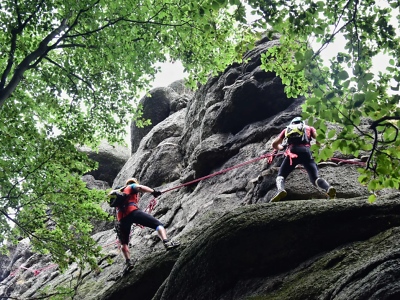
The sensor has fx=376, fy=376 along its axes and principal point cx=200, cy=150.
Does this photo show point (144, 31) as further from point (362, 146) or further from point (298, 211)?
point (362, 146)

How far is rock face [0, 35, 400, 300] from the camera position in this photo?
4.78 m

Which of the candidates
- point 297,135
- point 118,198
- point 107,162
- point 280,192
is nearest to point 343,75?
point 280,192

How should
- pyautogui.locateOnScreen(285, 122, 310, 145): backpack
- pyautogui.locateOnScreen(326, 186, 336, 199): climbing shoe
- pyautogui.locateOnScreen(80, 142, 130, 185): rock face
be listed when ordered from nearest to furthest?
pyautogui.locateOnScreen(326, 186, 336, 199): climbing shoe, pyautogui.locateOnScreen(285, 122, 310, 145): backpack, pyautogui.locateOnScreen(80, 142, 130, 185): rock face

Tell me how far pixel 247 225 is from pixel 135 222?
4.87 meters

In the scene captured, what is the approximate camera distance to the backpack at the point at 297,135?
30.6 ft

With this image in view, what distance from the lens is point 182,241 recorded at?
855 cm

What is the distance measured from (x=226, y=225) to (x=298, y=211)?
116 cm

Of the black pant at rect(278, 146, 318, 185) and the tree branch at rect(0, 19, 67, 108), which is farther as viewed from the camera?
the black pant at rect(278, 146, 318, 185)

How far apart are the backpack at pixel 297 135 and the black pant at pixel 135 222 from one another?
3.95 m

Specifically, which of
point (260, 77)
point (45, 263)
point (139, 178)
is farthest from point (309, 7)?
point (45, 263)

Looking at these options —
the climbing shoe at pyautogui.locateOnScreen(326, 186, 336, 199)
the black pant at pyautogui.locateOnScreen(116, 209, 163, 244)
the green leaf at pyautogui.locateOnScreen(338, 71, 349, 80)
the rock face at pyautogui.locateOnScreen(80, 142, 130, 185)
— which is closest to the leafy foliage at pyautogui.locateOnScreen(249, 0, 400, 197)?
the green leaf at pyautogui.locateOnScreen(338, 71, 349, 80)

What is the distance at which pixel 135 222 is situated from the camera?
32.9 ft

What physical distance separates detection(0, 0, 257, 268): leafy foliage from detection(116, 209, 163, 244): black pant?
1076mm

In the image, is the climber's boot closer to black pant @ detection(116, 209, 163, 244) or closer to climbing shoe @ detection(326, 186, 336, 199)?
climbing shoe @ detection(326, 186, 336, 199)
